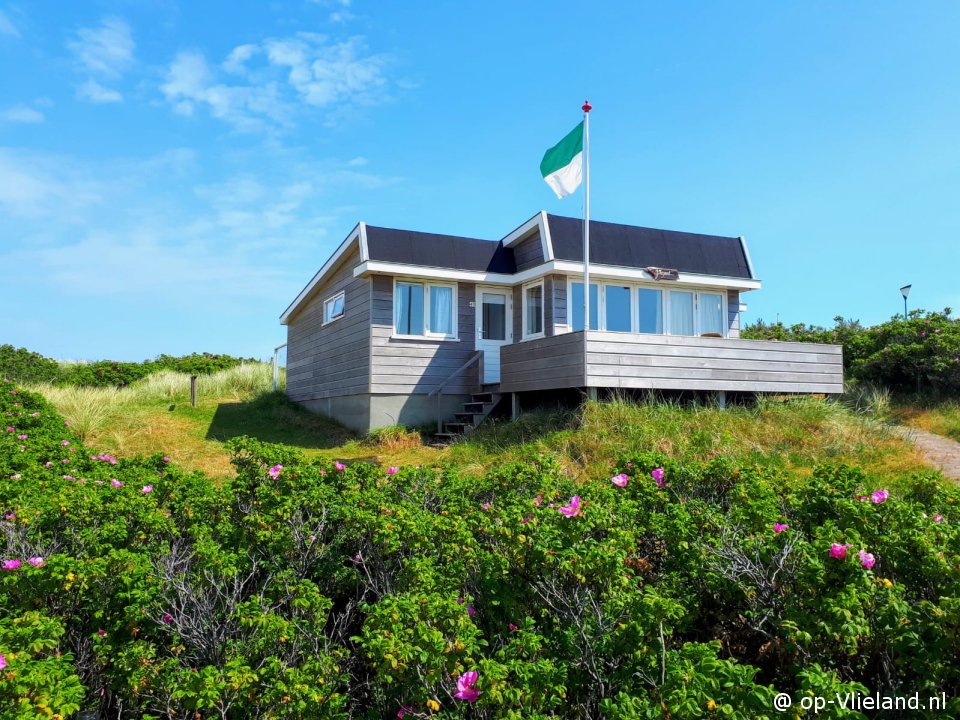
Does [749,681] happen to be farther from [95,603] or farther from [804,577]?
[95,603]

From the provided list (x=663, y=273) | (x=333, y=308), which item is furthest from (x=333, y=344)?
(x=663, y=273)

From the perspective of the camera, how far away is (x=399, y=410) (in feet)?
50.1

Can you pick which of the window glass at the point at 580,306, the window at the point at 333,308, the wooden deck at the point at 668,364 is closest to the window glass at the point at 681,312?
the window glass at the point at 580,306

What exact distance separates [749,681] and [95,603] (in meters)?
3.15

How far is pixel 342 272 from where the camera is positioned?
17.7 meters

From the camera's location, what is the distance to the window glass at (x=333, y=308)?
1764cm

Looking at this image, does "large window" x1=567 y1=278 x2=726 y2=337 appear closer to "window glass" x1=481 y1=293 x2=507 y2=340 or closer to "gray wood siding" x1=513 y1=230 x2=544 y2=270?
"gray wood siding" x1=513 y1=230 x2=544 y2=270

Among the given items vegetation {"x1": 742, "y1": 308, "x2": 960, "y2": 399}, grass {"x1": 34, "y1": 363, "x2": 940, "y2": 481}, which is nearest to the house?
grass {"x1": 34, "y1": 363, "x2": 940, "y2": 481}

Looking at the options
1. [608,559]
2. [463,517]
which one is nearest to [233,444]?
[463,517]

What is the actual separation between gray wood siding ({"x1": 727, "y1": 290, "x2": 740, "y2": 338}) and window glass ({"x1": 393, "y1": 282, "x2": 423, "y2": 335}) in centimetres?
810

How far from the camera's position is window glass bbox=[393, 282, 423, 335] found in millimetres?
15449

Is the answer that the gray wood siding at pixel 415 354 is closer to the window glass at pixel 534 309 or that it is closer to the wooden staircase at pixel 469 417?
the wooden staircase at pixel 469 417

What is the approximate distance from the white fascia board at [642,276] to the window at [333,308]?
6.34 metres

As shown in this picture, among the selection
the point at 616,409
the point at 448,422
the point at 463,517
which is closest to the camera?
the point at 463,517
